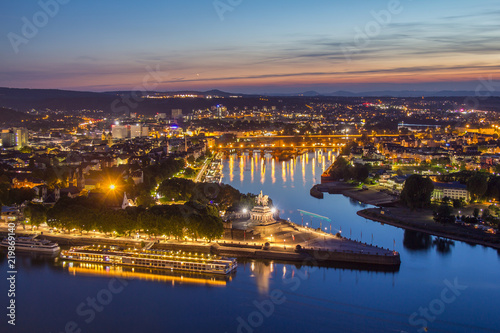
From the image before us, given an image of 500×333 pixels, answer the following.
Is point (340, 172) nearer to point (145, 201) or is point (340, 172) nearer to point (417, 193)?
point (417, 193)

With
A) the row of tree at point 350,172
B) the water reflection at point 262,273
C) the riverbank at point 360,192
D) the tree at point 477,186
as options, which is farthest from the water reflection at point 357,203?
the water reflection at point 262,273

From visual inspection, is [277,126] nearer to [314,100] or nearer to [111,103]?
[111,103]

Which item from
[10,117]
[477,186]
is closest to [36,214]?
[477,186]

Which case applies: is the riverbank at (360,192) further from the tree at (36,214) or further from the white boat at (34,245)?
the white boat at (34,245)

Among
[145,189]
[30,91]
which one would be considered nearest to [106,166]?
[145,189]

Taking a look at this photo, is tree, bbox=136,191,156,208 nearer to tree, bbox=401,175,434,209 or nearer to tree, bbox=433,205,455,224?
tree, bbox=401,175,434,209

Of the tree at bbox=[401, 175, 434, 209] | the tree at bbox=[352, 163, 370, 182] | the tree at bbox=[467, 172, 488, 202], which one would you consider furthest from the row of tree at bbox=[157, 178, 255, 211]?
the tree at bbox=[352, 163, 370, 182]
